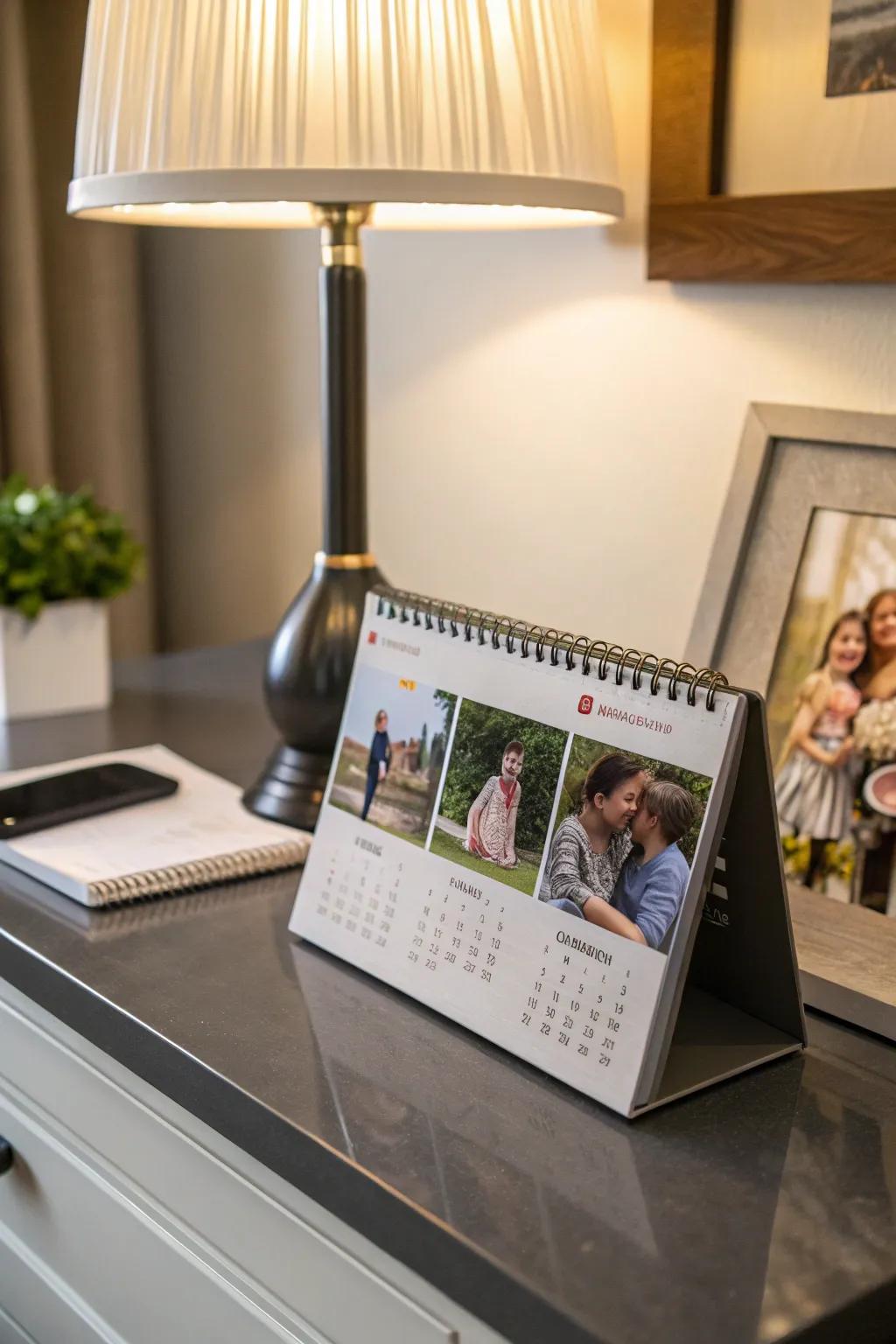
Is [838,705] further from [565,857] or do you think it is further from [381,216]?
[381,216]

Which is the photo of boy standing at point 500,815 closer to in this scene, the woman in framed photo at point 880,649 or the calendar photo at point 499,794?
the calendar photo at point 499,794

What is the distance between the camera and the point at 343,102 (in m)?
0.82

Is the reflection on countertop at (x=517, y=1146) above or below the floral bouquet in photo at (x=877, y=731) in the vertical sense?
below

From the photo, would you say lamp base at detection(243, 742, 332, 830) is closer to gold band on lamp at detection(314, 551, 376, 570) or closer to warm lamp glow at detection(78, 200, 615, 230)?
gold band on lamp at detection(314, 551, 376, 570)

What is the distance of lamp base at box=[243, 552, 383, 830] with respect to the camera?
993mm

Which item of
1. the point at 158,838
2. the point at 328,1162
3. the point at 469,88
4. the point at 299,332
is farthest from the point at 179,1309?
the point at 299,332

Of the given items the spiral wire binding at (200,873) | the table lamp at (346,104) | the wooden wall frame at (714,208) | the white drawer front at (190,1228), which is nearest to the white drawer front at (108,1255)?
the white drawer front at (190,1228)

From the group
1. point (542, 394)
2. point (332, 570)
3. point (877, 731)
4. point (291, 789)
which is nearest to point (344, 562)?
point (332, 570)

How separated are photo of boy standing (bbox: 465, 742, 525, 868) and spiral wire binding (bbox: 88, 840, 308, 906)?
0.24m

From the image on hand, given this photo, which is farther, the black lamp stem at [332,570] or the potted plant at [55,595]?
the potted plant at [55,595]

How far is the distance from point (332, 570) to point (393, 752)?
25cm

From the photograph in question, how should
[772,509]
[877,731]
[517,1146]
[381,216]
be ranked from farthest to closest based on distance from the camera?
[381,216]
[772,509]
[877,731]
[517,1146]

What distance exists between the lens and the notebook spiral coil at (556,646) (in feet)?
2.17

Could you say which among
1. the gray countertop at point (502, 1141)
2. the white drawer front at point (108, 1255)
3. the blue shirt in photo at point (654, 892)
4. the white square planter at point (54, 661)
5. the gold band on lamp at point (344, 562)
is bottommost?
the white drawer front at point (108, 1255)
